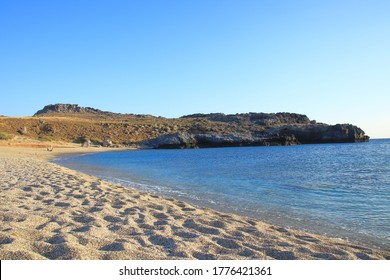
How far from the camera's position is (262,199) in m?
12.9

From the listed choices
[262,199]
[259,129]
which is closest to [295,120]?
[259,129]

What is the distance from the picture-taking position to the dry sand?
5.10 metres

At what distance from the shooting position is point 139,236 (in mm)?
6125

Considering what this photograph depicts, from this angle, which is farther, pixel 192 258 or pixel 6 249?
pixel 192 258

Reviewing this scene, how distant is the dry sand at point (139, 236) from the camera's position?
5.10 metres

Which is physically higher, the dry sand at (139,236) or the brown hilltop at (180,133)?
the brown hilltop at (180,133)

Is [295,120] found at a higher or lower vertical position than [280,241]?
higher

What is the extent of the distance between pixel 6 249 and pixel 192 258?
2588 mm

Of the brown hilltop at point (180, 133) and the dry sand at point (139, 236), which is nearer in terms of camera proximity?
the dry sand at point (139, 236)

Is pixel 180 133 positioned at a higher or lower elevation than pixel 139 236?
higher

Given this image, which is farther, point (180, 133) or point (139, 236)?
point (180, 133)

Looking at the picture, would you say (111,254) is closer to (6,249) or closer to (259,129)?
(6,249)
